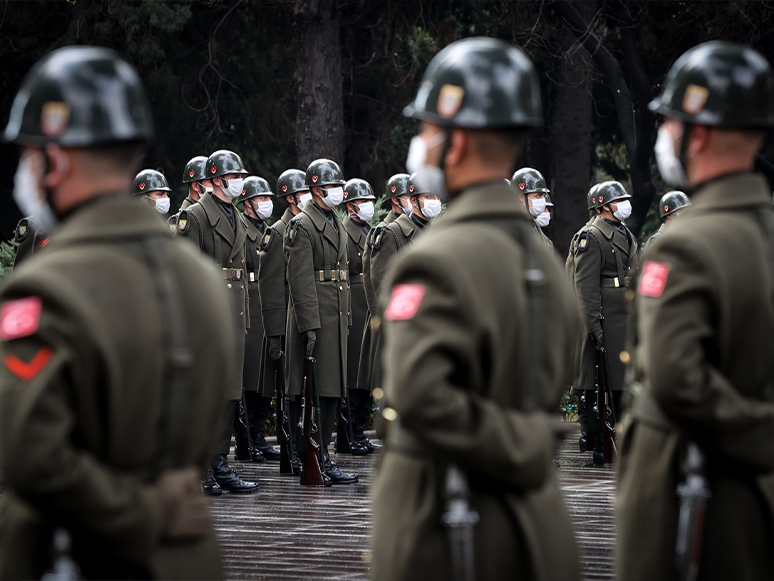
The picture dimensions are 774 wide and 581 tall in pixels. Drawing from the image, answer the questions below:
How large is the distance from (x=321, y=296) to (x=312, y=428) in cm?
145

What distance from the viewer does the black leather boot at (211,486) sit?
9.86 metres

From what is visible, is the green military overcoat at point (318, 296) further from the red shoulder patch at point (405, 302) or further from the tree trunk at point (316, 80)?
the tree trunk at point (316, 80)

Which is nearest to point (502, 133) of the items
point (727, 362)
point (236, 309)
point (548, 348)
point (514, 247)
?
point (514, 247)

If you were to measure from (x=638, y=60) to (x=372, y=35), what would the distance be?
4.88 m

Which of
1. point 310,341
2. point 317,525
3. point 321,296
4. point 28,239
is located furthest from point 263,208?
point 317,525

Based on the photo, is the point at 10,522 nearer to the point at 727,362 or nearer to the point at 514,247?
the point at 514,247

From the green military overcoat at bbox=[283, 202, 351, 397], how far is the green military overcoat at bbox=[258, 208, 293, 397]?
0.67 meters

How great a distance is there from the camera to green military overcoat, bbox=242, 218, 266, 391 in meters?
12.2

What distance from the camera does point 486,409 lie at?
122 inches

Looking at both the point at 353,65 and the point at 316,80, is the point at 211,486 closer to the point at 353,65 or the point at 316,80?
the point at 316,80

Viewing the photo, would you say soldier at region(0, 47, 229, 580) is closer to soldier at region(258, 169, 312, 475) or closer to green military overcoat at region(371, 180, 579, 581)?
green military overcoat at region(371, 180, 579, 581)

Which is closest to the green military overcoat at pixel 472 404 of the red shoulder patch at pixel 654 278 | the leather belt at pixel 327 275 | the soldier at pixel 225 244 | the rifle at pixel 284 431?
the red shoulder patch at pixel 654 278

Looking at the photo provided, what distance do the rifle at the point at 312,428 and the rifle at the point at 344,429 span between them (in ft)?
7.39

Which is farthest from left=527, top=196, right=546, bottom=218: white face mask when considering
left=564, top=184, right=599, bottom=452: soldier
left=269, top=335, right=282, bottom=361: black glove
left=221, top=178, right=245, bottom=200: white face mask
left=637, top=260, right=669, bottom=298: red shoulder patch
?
left=637, top=260, right=669, bottom=298: red shoulder patch
